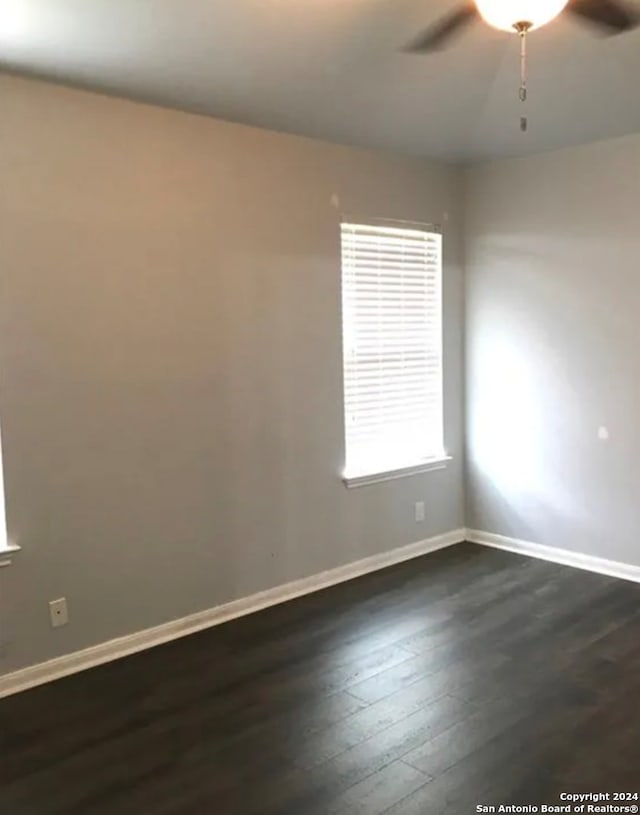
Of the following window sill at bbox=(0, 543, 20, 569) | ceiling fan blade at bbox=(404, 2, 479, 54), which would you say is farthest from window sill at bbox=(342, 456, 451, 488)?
ceiling fan blade at bbox=(404, 2, 479, 54)

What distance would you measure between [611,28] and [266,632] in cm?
298

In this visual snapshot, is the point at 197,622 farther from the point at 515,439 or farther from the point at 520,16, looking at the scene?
the point at 520,16

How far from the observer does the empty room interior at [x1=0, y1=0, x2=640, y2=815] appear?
2.53 meters

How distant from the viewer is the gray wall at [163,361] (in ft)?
9.92

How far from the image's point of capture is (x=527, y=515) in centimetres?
471

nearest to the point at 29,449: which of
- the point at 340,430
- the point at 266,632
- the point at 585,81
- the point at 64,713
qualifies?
the point at 64,713

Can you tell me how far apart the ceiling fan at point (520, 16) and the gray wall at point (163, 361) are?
1.23m

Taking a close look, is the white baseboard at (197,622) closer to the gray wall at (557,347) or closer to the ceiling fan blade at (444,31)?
the gray wall at (557,347)

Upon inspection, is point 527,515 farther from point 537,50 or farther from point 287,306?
point 537,50

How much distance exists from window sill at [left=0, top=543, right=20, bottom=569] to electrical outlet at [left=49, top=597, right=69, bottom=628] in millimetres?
279

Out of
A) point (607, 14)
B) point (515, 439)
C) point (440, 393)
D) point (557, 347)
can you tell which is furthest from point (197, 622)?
point (607, 14)

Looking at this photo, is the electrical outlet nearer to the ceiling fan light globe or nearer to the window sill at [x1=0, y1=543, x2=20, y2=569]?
the window sill at [x1=0, y1=543, x2=20, y2=569]

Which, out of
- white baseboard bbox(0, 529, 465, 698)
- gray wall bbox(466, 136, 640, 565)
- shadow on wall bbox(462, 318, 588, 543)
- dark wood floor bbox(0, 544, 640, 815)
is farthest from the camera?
shadow on wall bbox(462, 318, 588, 543)

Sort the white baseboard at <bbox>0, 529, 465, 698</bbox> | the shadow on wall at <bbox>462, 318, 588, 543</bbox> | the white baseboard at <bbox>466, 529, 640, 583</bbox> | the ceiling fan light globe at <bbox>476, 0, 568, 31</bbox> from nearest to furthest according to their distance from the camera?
1. the ceiling fan light globe at <bbox>476, 0, 568, 31</bbox>
2. the white baseboard at <bbox>0, 529, 465, 698</bbox>
3. the white baseboard at <bbox>466, 529, 640, 583</bbox>
4. the shadow on wall at <bbox>462, 318, 588, 543</bbox>
